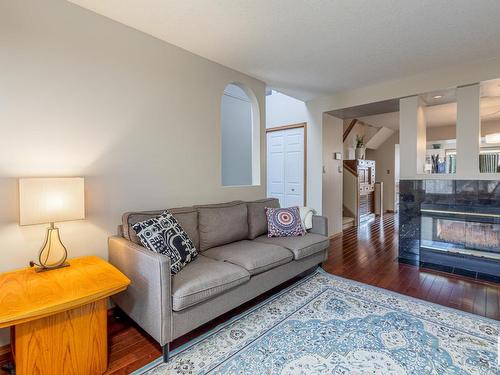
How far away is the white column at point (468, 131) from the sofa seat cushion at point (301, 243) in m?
1.88

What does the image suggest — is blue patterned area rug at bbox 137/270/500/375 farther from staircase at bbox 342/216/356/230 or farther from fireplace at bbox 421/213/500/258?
staircase at bbox 342/216/356/230

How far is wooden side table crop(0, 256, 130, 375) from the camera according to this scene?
1324 millimetres

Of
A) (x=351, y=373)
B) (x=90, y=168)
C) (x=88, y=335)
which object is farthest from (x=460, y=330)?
(x=90, y=168)

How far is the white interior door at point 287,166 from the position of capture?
498cm

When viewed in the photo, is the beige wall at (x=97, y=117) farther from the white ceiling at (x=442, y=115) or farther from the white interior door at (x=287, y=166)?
the white ceiling at (x=442, y=115)

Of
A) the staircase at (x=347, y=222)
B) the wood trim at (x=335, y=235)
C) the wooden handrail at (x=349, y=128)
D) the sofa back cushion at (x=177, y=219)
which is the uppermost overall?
the wooden handrail at (x=349, y=128)

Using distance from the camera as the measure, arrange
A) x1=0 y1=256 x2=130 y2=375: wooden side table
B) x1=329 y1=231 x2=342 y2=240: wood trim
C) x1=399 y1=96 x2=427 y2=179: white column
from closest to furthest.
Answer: x1=0 y1=256 x2=130 y2=375: wooden side table < x1=399 y1=96 x2=427 y2=179: white column < x1=329 y1=231 x2=342 y2=240: wood trim

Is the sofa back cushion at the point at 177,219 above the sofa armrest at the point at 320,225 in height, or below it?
above

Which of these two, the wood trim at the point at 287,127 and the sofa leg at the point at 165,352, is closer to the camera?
the sofa leg at the point at 165,352

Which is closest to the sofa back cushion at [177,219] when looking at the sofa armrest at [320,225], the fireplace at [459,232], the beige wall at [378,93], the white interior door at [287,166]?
the sofa armrest at [320,225]

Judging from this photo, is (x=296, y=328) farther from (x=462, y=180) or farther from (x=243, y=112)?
(x=243, y=112)

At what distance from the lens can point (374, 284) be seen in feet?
9.32

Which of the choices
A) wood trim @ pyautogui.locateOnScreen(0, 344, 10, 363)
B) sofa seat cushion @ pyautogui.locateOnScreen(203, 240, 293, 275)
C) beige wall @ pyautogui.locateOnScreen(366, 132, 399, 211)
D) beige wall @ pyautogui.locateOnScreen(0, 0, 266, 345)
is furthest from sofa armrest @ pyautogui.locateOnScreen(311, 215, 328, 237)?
beige wall @ pyautogui.locateOnScreen(366, 132, 399, 211)

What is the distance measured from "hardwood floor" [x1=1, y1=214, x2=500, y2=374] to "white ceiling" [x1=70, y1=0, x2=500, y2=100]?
2.44 m
